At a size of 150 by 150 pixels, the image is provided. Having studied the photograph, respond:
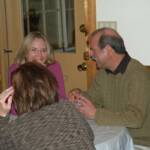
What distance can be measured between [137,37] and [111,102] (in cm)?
93

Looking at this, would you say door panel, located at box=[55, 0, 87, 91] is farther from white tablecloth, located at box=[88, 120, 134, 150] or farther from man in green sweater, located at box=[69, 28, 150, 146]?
white tablecloth, located at box=[88, 120, 134, 150]

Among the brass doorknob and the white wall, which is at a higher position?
the white wall

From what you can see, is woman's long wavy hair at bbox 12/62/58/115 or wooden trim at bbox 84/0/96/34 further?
wooden trim at bbox 84/0/96/34

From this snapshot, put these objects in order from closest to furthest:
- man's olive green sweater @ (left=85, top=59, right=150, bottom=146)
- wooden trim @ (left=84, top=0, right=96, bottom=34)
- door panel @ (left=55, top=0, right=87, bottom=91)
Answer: man's olive green sweater @ (left=85, top=59, right=150, bottom=146), wooden trim @ (left=84, top=0, right=96, bottom=34), door panel @ (left=55, top=0, right=87, bottom=91)

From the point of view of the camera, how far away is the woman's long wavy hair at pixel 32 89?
1465 mm

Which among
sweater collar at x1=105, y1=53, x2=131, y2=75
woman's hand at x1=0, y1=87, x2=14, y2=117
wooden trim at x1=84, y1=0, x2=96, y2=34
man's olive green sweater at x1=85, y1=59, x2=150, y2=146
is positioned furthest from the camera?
wooden trim at x1=84, y1=0, x2=96, y2=34

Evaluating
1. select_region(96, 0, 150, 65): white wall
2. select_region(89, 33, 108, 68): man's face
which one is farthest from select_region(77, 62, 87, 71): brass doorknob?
select_region(89, 33, 108, 68): man's face

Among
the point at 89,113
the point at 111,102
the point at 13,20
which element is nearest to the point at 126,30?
the point at 111,102

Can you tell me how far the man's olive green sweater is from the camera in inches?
78.4

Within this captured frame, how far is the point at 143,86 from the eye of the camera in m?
2.11

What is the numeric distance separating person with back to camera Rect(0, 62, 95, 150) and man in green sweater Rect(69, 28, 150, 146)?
0.53m

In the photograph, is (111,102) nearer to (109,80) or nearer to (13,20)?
(109,80)

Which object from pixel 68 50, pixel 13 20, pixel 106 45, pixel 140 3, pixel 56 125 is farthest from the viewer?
pixel 13 20

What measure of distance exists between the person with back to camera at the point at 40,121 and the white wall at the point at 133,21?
1.66 m
